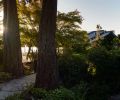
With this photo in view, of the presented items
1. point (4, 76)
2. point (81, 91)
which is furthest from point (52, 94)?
point (4, 76)

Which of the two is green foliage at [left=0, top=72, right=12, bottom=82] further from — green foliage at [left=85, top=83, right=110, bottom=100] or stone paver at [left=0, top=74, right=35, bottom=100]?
green foliage at [left=85, top=83, right=110, bottom=100]

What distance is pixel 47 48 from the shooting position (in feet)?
39.5

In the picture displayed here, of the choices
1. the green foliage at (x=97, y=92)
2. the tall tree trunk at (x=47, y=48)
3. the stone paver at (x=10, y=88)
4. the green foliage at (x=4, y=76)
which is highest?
the tall tree trunk at (x=47, y=48)

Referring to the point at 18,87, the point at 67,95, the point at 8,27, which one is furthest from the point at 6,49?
the point at 67,95

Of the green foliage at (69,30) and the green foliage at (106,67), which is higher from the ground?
the green foliage at (69,30)

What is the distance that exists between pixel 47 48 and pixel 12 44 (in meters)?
5.60

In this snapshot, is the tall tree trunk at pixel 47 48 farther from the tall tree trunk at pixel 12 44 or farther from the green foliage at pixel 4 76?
the tall tree trunk at pixel 12 44

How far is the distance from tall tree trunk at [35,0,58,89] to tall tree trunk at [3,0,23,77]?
506 cm

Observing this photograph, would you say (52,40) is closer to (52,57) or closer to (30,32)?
(52,57)

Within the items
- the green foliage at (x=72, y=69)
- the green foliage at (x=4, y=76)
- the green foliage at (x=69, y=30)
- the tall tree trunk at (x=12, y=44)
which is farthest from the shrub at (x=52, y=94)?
the green foliage at (x=69, y=30)

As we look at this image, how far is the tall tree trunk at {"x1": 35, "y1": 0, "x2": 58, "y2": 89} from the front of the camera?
39.4 feet

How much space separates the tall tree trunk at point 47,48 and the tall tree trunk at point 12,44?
506 cm

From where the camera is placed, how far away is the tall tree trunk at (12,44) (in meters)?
17.0

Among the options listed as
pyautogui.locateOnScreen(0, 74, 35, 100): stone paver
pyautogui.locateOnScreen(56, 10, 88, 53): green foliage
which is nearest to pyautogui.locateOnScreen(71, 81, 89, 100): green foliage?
pyautogui.locateOnScreen(0, 74, 35, 100): stone paver
